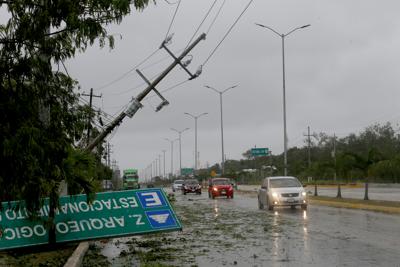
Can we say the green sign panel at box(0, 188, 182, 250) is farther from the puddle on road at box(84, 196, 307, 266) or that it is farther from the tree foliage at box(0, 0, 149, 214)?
the tree foliage at box(0, 0, 149, 214)

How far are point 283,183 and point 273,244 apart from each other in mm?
15564

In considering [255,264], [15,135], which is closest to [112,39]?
[15,135]

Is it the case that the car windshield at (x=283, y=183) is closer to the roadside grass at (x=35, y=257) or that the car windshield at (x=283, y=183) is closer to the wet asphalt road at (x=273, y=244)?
the wet asphalt road at (x=273, y=244)

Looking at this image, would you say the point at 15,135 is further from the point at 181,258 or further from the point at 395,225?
the point at 395,225

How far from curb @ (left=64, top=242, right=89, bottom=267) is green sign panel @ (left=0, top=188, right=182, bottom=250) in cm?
42

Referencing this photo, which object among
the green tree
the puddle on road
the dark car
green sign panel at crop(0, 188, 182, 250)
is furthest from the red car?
the green tree

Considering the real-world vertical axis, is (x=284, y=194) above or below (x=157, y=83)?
below

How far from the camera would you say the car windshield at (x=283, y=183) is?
30.1 metres

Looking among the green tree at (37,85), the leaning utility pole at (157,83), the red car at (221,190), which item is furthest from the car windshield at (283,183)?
the green tree at (37,85)

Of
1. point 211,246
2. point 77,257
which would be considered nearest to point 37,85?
point 77,257

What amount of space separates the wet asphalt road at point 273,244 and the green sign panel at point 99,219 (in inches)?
26.4

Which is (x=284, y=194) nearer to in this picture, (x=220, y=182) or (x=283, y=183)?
(x=283, y=183)

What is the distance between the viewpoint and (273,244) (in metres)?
15.0

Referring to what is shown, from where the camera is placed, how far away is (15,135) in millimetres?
6070
